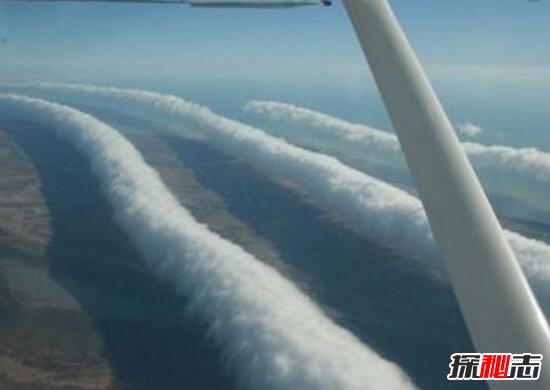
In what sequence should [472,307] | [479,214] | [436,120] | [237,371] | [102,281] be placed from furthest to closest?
[102,281] < [237,371] < [436,120] < [479,214] < [472,307]

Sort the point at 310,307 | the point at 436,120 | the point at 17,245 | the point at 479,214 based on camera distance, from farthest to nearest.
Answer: the point at 17,245 < the point at 310,307 < the point at 436,120 < the point at 479,214

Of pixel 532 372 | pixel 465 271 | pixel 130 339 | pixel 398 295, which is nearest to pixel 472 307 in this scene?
pixel 465 271

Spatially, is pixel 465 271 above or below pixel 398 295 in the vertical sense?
above

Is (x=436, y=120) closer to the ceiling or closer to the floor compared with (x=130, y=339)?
closer to the ceiling

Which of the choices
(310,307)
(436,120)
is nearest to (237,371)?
(310,307)

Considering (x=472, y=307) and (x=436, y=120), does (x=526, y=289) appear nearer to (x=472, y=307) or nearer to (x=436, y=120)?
(x=472, y=307)

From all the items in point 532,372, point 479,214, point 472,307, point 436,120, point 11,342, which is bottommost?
point 11,342

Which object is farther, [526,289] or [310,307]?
[310,307]

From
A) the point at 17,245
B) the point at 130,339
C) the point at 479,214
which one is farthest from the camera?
the point at 17,245

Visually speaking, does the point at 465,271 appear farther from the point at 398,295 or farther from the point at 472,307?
the point at 398,295
